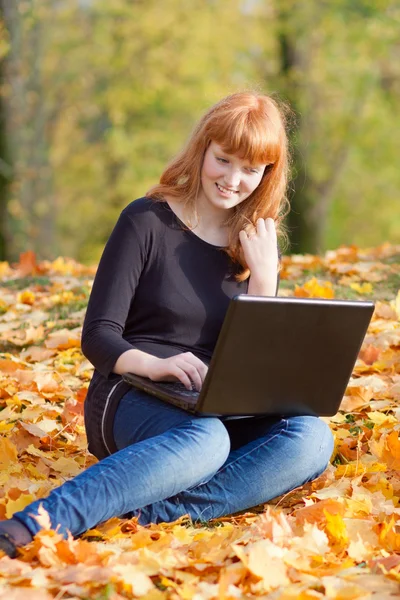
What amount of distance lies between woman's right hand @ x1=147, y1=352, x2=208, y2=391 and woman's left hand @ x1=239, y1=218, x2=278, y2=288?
542 millimetres

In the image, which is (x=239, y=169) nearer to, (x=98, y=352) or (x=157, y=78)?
(x=98, y=352)

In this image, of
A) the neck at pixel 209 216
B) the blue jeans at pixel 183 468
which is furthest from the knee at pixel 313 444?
the neck at pixel 209 216

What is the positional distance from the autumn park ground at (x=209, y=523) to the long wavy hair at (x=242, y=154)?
850 mm

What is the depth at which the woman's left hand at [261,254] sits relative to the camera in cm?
317

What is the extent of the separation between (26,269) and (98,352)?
15.0ft

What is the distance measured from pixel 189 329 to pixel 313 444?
1.89ft

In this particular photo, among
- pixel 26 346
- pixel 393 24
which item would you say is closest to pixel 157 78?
pixel 393 24

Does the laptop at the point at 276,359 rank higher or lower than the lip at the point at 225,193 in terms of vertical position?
lower

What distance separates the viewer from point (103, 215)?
21.7 m

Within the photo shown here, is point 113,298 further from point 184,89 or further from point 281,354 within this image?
point 184,89

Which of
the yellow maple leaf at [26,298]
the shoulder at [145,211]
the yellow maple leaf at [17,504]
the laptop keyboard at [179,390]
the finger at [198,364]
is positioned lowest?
the yellow maple leaf at [26,298]

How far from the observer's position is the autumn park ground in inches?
83.7

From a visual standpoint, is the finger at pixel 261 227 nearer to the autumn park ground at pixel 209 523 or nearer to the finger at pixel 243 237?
the finger at pixel 243 237

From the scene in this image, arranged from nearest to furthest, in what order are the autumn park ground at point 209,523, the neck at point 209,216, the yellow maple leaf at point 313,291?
the autumn park ground at point 209,523
the neck at point 209,216
the yellow maple leaf at point 313,291
